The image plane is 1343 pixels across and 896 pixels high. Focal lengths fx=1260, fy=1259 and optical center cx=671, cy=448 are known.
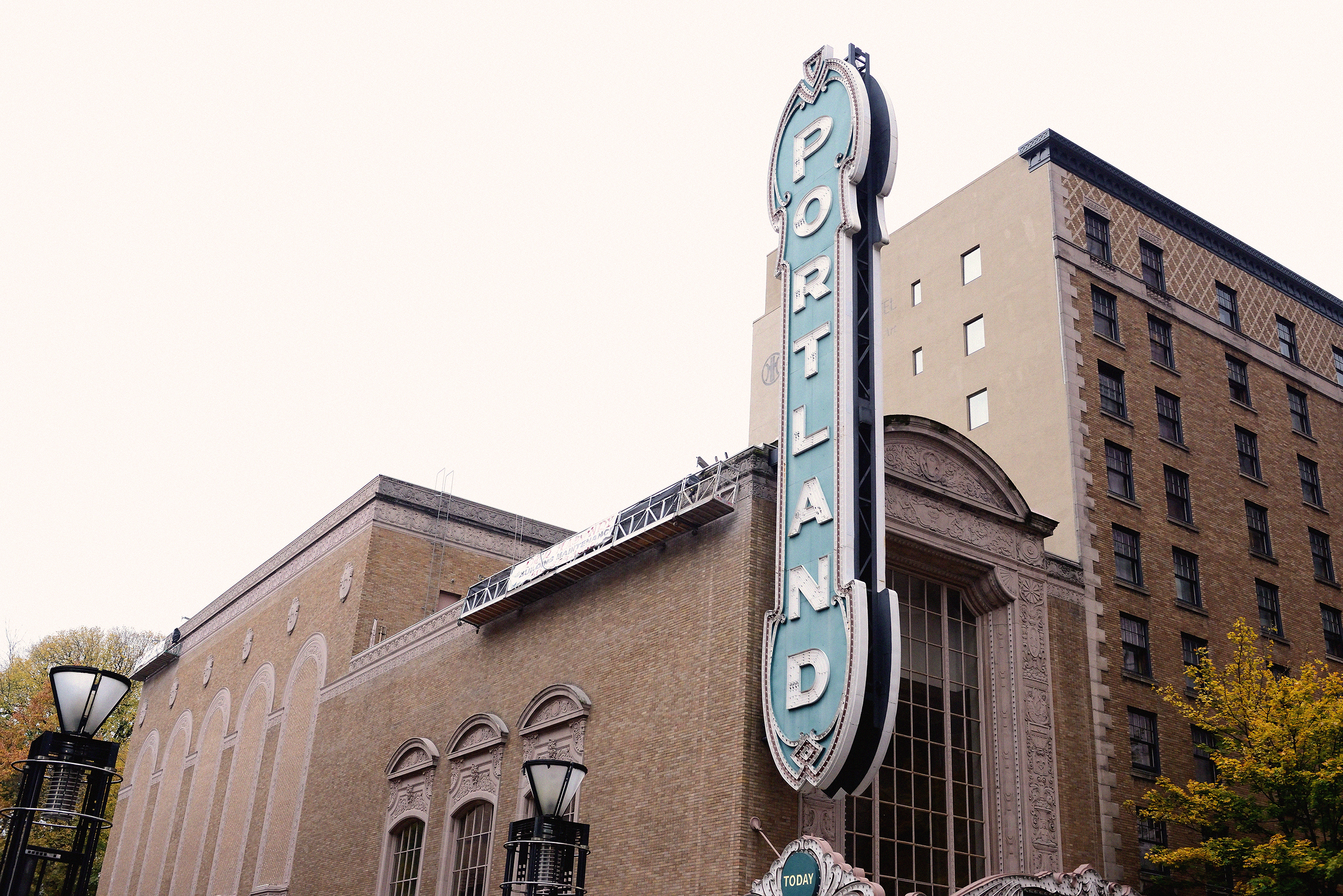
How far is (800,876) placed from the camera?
18.5 meters

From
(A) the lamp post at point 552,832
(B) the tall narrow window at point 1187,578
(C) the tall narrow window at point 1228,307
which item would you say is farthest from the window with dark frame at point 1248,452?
(A) the lamp post at point 552,832

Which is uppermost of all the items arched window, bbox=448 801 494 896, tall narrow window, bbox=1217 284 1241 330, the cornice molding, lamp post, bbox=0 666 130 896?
the cornice molding

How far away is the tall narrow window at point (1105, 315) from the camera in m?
33.6

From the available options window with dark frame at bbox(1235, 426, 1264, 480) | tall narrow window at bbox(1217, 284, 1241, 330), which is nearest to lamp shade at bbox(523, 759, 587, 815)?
window with dark frame at bbox(1235, 426, 1264, 480)

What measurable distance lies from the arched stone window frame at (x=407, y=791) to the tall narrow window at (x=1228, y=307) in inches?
1012

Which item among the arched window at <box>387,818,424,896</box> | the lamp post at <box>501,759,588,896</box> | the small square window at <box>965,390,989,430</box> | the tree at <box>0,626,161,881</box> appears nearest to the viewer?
the lamp post at <box>501,759,588,896</box>

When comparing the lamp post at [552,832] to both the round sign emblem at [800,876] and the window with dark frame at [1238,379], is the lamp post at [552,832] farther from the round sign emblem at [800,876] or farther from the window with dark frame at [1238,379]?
the window with dark frame at [1238,379]

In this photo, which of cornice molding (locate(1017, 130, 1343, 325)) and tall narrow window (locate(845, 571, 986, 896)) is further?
cornice molding (locate(1017, 130, 1343, 325))

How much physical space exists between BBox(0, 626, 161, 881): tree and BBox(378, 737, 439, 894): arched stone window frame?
2774 cm

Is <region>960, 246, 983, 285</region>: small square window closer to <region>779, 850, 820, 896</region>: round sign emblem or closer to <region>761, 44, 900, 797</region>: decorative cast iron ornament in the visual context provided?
<region>761, 44, 900, 797</region>: decorative cast iron ornament

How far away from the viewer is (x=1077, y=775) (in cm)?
2595

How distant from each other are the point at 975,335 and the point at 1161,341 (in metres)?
5.03

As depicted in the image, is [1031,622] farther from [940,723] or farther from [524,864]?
[524,864]

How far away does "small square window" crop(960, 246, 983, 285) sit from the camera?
36.8 metres
